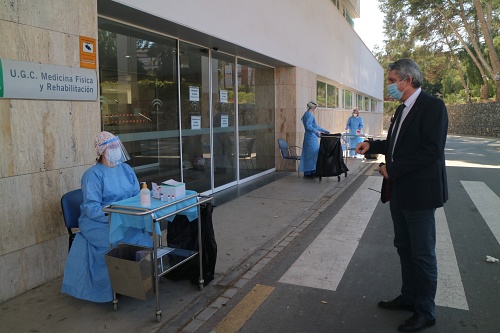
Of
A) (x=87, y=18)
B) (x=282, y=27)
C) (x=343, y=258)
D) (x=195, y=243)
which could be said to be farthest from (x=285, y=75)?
(x=195, y=243)

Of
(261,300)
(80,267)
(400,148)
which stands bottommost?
(261,300)

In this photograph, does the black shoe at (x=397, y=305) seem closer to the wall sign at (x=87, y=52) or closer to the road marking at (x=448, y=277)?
the road marking at (x=448, y=277)

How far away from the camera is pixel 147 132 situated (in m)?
6.59

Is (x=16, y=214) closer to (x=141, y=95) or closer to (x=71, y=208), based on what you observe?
(x=71, y=208)

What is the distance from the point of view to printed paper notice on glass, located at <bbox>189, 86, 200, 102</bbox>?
25.7ft

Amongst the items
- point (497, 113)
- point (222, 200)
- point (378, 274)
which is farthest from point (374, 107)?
point (378, 274)

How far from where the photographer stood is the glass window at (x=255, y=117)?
1021 cm

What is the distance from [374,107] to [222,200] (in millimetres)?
28852

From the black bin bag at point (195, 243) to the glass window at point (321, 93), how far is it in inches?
450

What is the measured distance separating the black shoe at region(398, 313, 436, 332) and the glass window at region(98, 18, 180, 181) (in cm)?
439

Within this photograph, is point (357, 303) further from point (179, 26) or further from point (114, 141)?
point (179, 26)

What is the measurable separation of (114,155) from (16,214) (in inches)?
40.8

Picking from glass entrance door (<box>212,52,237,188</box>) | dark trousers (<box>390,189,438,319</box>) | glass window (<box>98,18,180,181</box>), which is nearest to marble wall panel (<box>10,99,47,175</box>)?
glass window (<box>98,18,180,181</box>)

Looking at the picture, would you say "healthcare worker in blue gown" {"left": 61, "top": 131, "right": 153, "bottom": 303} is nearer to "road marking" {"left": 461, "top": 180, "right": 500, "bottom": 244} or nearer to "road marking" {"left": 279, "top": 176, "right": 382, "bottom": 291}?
"road marking" {"left": 279, "top": 176, "right": 382, "bottom": 291}
